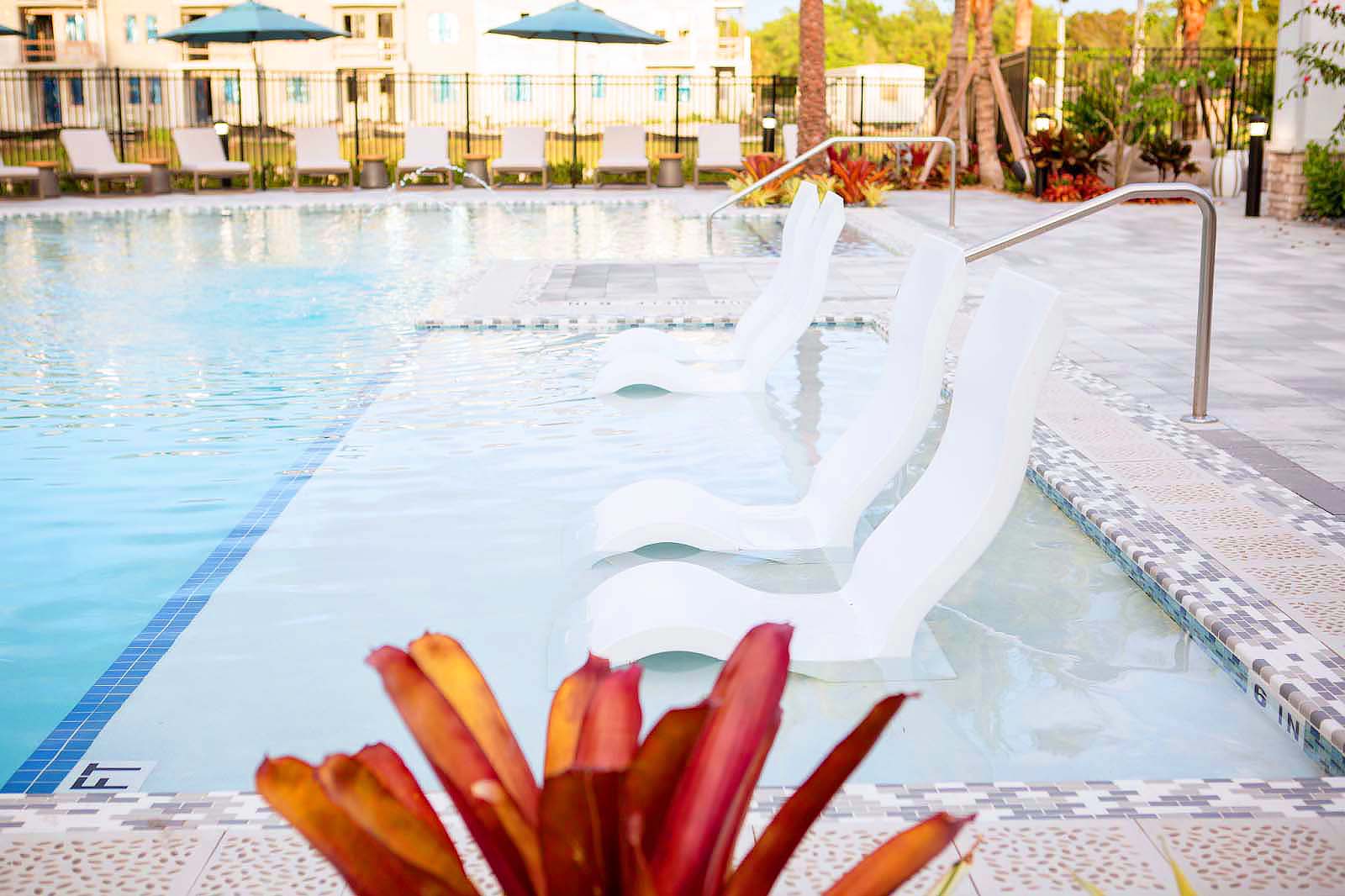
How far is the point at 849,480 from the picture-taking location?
496cm

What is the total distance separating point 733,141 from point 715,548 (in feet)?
61.8

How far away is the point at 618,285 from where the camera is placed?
11.8m

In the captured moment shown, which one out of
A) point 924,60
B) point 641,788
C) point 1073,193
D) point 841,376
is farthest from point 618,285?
point 924,60

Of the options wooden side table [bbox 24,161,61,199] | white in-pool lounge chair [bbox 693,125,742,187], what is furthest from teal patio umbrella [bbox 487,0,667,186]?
wooden side table [bbox 24,161,61,199]

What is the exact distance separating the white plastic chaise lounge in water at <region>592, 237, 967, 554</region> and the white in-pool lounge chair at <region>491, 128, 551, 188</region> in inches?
713

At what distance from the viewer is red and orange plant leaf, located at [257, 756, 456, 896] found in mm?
1133

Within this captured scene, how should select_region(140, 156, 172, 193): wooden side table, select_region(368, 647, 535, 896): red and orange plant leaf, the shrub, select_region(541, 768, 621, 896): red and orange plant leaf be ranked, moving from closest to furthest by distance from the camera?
select_region(541, 768, 621, 896): red and orange plant leaf
select_region(368, 647, 535, 896): red and orange plant leaf
the shrub
select_region(140, 156, 172, 193): wooden side table

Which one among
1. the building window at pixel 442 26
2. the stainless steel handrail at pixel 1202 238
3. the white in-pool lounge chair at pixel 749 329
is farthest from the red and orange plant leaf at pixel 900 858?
the building window at pixel 442 26

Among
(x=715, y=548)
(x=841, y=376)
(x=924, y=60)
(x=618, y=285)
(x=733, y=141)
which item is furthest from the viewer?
(x=924, y=60)

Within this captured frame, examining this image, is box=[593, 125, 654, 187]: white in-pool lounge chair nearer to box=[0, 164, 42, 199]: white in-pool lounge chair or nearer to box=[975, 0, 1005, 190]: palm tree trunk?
box=[975, 0, 1005, 190]: palm tree trunk

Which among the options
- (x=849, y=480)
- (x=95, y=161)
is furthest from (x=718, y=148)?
(x=849, y=480)

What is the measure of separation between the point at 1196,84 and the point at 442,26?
118 feet

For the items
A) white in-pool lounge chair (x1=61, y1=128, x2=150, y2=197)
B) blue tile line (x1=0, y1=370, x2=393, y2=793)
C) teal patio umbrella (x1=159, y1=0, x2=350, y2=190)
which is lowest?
blue tile line (x1=0, y1=370, x2=393, y2=793)

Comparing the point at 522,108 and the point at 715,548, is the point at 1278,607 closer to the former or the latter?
the point at 715,548
